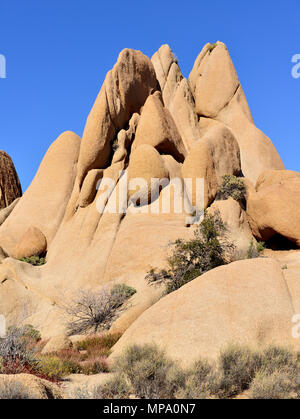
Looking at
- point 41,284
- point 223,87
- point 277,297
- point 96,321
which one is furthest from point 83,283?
point 223,87

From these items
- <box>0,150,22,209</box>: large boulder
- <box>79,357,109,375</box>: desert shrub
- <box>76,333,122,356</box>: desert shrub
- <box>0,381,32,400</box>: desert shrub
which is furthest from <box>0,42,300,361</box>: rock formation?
<box>0,150,22,209</box>: large boulder

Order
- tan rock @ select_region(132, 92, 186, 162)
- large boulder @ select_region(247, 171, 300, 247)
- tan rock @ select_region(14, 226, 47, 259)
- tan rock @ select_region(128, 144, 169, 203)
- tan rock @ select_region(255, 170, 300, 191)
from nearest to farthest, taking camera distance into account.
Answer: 1. large boulder @ select_region(247, 171, 300, 247)
2. tan rock @ select_region(128, 144, 169, 203)
3. tan rock @ select_region(255, 170, 300, 191)
4. tan rock @ select_region(132, 92, 186, 162)
5. tan rock @ select_region(14, 226, 47, 259)

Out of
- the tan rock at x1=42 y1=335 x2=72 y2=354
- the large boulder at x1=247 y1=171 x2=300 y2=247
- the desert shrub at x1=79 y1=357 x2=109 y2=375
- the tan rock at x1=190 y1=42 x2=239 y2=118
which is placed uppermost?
the tan rock at x1=190 y1=42 x2=239 y2=118

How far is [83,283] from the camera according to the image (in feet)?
67.7

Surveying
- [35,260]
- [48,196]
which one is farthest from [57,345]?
[48,196]

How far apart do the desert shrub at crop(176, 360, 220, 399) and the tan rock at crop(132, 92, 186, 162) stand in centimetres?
1859

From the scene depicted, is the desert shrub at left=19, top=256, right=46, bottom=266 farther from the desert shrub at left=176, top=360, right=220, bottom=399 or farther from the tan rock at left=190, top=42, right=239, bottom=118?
the tan rock at left=190, top=42, right=239, bottom=118

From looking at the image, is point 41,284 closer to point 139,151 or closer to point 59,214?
point 59,214

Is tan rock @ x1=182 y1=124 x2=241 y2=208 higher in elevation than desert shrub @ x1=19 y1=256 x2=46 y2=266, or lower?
higher

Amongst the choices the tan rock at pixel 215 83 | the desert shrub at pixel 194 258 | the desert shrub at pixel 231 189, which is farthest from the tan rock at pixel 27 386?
the tan rock at pixel 215 83

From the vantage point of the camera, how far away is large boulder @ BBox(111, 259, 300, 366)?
29.6 feet

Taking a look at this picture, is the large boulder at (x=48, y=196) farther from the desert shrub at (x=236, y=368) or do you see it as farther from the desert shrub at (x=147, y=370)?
the desert shrub at (x=236, y=368)

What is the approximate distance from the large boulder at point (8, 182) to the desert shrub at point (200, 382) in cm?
3289
